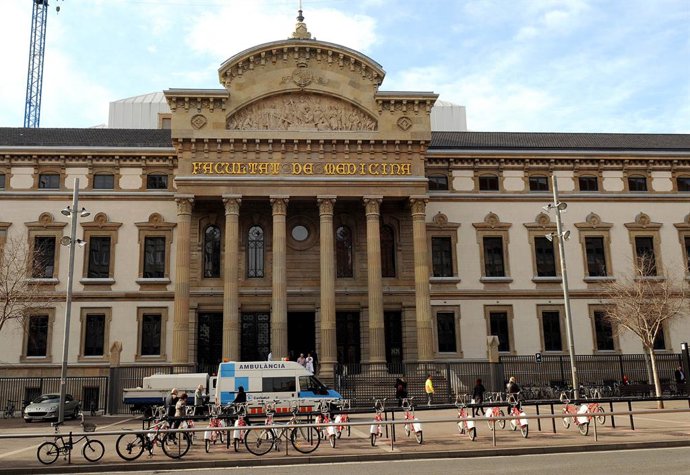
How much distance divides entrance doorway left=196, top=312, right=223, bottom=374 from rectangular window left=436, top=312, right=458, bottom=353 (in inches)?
555

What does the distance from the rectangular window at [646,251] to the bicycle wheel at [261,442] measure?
1326 inches

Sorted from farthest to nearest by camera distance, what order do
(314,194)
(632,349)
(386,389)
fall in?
(632,349) < (314,194) < (386,389)

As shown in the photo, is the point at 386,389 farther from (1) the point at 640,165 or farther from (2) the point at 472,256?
(1) the point at 640,165

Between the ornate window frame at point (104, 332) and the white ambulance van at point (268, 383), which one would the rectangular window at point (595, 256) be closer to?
the white ambulance van at point (268, 383)

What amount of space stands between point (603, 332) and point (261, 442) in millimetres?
31979

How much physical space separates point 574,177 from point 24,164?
121 feet

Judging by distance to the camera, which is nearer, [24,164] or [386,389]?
[386,389]

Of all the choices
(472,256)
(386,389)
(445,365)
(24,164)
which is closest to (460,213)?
(472,256)

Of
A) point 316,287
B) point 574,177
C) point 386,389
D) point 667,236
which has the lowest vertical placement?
point 386,389

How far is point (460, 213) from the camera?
43.1 metres

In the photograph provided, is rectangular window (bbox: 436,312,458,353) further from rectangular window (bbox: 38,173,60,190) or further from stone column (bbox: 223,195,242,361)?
rectangular window (bbox: 38,173,60,190)

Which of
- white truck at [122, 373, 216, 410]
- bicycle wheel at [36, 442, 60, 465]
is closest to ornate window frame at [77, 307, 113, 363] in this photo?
white truck at [122, 373, 216, 410]

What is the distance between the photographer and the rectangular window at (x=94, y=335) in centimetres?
3916

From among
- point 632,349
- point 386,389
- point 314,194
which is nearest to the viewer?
point 386,389
